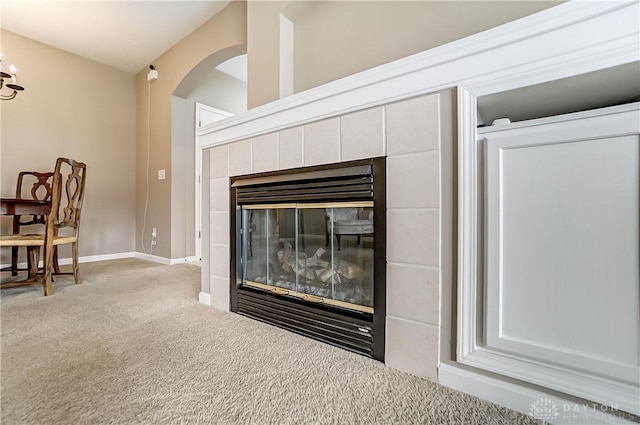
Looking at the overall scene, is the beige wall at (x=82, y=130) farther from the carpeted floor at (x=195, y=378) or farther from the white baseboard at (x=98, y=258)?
the carpeted floor at (x=195, y=378)

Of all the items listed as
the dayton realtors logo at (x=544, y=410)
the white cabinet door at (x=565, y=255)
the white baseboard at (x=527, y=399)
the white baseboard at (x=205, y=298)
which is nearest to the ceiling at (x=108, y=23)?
the white baseboard at (x=205, y=298)

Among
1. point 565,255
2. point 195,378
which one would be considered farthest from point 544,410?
point 195,378

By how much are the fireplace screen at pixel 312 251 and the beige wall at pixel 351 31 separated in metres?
0.96

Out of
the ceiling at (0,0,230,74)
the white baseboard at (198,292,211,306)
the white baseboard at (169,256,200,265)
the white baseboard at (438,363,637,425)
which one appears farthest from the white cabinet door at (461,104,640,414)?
the white baseboard at (169,256,200,265)

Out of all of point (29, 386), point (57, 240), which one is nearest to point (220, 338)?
point (29, 386)

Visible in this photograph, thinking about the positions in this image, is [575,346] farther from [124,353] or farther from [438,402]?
[124,353]

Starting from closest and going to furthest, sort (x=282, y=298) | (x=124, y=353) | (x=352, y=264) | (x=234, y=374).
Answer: (x=234, y=374)
(x=124, y=353)
(x=352, y=264)
(x=282, y=298)

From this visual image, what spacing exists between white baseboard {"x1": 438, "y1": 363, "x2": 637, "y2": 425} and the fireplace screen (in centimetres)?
36

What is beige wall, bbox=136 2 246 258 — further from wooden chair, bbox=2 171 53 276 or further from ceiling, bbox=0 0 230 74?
wooden chair, bbox=2 171 53 276

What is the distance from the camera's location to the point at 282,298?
1390mm

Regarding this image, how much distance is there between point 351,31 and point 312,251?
1.44 meters

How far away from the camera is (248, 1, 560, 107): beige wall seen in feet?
4.59

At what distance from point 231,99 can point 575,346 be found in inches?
166

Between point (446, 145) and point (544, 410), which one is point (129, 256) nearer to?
point (446, 145)
